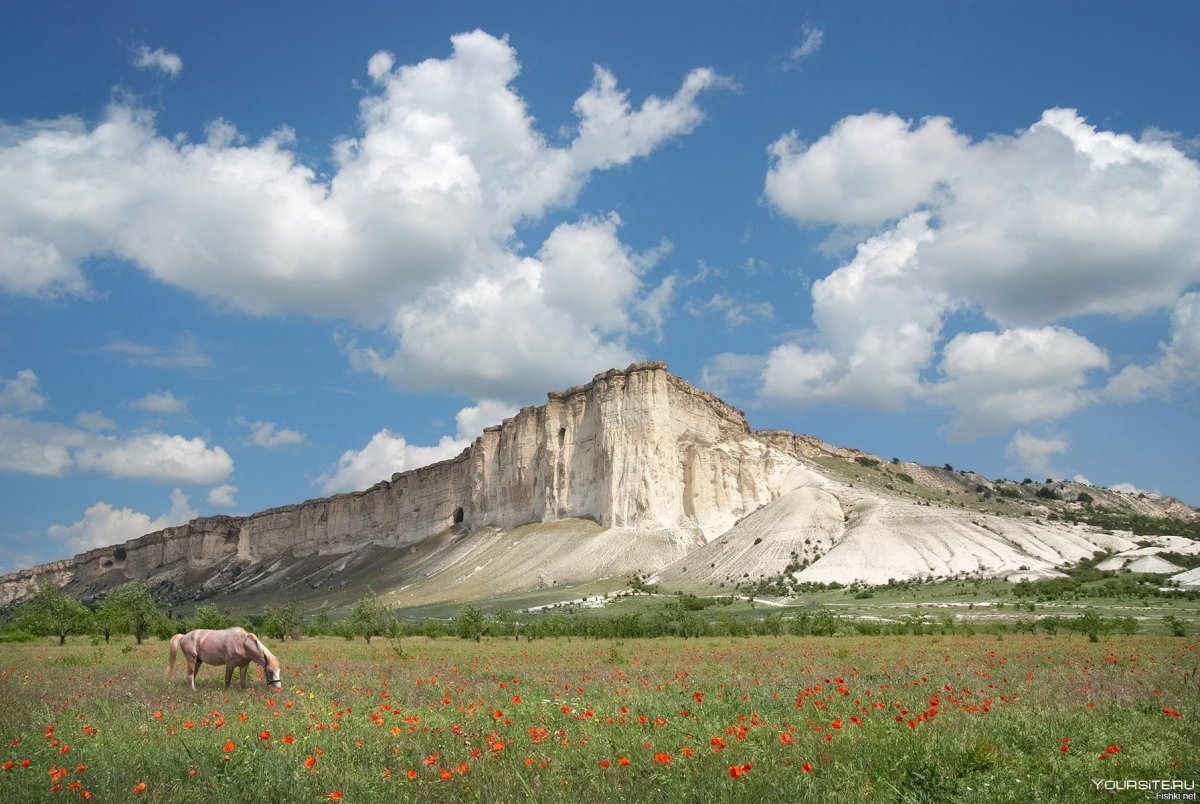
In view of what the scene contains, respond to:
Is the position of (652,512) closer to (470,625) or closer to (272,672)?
(470,625)

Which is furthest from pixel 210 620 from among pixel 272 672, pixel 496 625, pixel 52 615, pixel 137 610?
pixel 272 672

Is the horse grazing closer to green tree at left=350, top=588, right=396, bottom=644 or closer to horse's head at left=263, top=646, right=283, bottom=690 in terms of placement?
horse's head at left=263, top=646, right=283, bottom=690

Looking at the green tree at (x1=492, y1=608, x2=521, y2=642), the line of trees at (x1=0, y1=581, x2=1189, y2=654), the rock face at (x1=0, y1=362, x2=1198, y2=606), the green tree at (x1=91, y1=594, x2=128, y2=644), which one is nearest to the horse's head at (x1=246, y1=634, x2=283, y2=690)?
the line of trees at (x1=0, y1=581, x2=1189, y2=654)

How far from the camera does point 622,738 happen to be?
7.35 metres

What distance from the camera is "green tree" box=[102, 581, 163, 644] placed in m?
33.8

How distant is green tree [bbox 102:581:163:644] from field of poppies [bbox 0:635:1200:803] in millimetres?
21866

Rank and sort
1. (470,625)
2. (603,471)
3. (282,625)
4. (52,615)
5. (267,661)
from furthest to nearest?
1. (603,471)
2. (52,615)
3. (282,625)
4. (470,625)
5. (267,661)

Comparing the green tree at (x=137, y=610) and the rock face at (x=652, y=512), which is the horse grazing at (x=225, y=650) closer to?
the green tree at (x=137, y=610)

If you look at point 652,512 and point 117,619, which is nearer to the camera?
point 117,619

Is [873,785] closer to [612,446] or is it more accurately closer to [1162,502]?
[612,446]

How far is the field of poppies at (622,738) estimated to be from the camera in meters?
6.01

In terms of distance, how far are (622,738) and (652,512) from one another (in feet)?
275

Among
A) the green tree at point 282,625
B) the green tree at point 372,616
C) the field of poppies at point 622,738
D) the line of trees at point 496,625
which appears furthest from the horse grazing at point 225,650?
the green tree at point 282,625

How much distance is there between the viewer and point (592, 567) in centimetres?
8350
